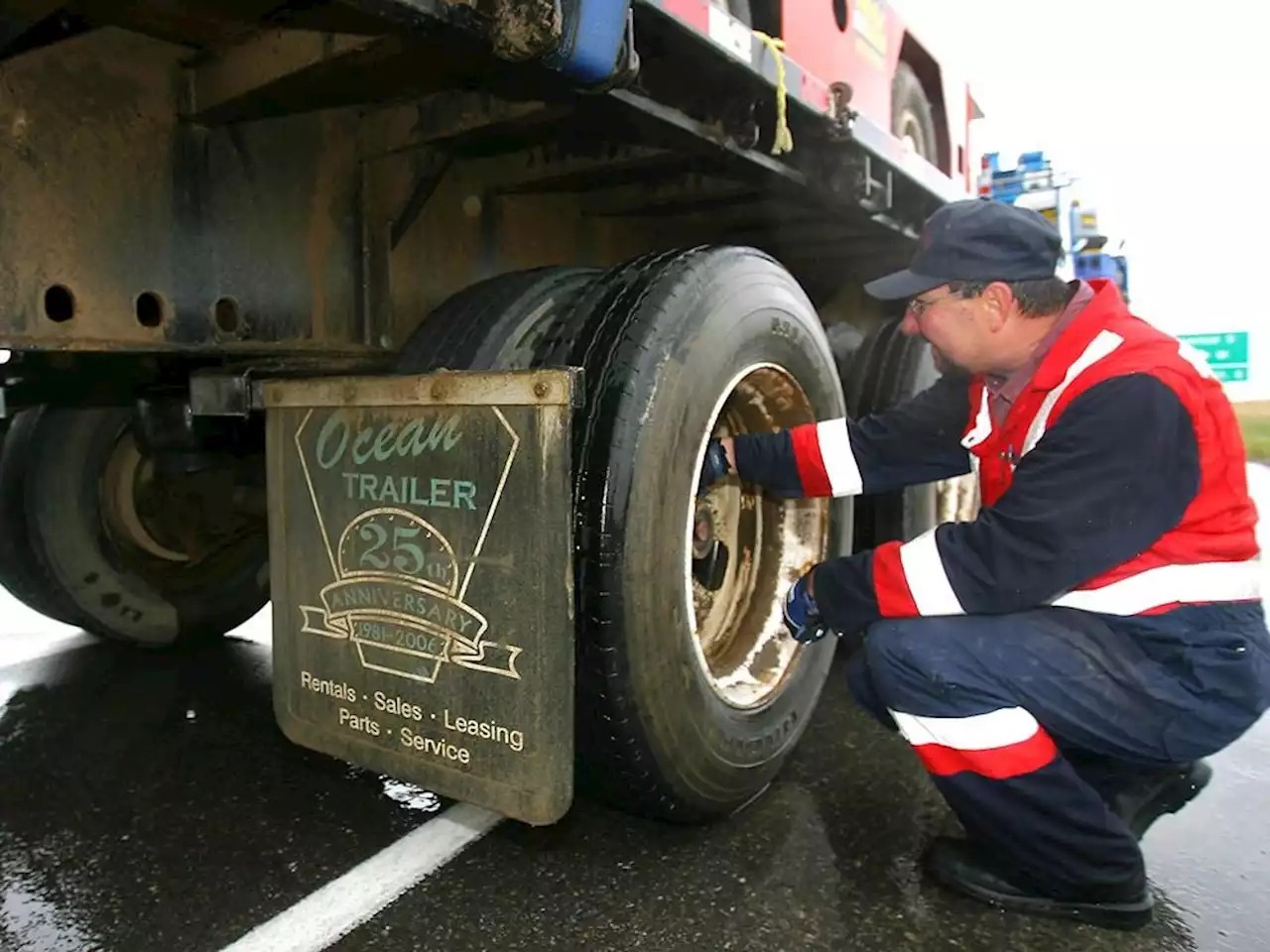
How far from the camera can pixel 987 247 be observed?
2145mm

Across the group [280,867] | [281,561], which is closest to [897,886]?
[280,867]

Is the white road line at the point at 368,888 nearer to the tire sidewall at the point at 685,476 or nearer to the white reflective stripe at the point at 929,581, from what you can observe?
the tire sidewall at the point at 685,476

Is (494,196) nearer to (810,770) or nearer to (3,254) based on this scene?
(3,254)

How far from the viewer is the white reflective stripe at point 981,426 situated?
2.37 m

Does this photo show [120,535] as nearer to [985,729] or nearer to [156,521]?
[156,521]

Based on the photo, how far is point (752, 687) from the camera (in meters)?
2.43

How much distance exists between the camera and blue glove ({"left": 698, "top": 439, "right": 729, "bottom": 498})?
2441 mm

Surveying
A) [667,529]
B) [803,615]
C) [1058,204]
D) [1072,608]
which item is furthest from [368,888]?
[1058,204]

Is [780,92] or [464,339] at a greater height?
[780,92]

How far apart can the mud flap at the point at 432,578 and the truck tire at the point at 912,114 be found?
2.51 meters

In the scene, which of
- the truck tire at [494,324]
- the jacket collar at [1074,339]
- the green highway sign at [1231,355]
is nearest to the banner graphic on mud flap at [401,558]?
the truck tire at [494,324]

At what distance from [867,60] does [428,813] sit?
8.14ft

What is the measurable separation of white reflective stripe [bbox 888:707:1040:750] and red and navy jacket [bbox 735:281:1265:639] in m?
0.20

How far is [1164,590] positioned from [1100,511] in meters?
0.23
